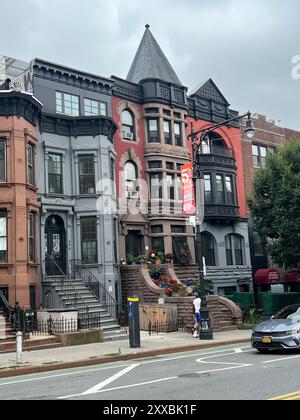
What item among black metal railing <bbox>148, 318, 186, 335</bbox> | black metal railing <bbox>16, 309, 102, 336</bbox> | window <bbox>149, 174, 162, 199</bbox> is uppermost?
window <bbox>149, 174, 162, 199</bbox>

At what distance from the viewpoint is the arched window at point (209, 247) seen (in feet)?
110

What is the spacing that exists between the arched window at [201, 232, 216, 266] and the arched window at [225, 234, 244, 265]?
3.92 feet

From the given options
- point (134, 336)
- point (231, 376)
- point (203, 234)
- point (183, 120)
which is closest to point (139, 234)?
point (203, 234)

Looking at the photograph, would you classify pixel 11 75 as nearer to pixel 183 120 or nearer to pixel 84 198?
pixel 84 198

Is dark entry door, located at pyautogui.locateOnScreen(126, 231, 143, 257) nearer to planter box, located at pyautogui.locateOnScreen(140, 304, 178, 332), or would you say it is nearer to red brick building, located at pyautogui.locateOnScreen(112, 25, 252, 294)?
red brick building, located at pyautogui.locateOnScreen(112, 25, 252, 294)

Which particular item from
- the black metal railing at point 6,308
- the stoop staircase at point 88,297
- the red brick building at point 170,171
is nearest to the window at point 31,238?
the stoop staircase at point 88,297

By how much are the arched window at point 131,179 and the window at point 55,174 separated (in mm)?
4729

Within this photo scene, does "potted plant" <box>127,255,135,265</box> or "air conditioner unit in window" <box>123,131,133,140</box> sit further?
"air conditioner unit in window" <box>123,131,133,140</box>

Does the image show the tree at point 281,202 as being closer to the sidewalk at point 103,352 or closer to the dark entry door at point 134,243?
the dark entry door at point 134,243

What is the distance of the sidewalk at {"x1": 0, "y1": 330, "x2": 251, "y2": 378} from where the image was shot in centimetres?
1415

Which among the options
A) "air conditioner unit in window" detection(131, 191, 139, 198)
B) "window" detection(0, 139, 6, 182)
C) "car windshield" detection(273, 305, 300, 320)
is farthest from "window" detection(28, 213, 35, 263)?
"car windshield" detection(273, 305, 300, 320)

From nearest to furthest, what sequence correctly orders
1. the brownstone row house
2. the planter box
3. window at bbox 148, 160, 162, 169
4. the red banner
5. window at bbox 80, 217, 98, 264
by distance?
the red banner → the brownstone row house → the planter box → window at bbox 80, 217, 98, 264 → window at bbox 148, 160, 162, 169

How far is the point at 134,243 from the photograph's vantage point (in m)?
29.8

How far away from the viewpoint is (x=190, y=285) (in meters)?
27.5
